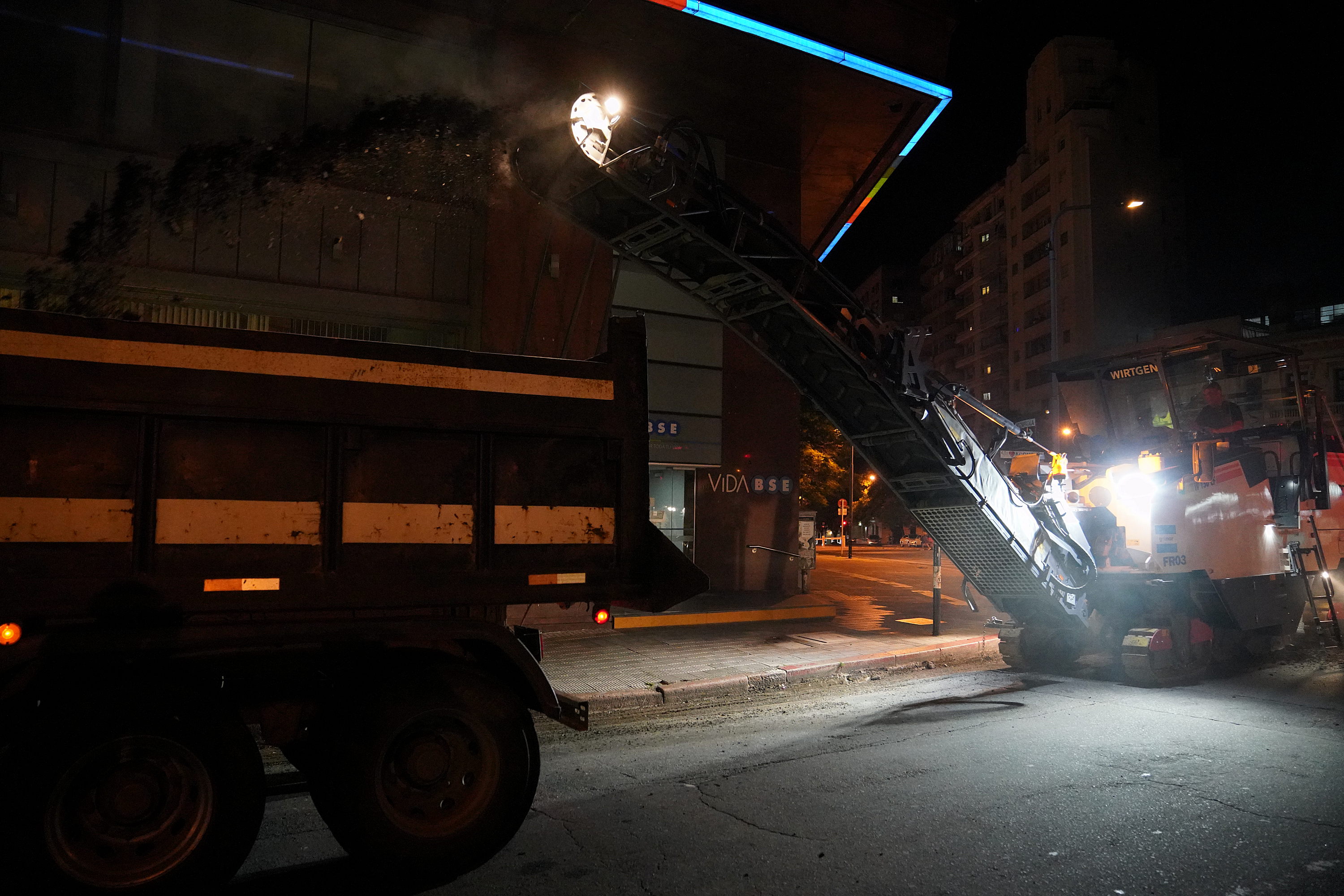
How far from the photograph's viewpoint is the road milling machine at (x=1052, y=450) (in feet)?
22.8

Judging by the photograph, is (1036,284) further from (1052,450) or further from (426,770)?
(426,770)

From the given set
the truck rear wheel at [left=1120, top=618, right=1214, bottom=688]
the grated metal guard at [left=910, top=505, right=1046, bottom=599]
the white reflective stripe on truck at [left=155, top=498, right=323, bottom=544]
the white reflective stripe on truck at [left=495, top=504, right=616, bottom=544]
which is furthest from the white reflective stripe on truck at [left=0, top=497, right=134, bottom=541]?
the truck rear wheel at [left=1120, top=618, right=1214, bottom=688]

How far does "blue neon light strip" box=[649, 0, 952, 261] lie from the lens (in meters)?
12.9

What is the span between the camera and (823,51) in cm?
1395

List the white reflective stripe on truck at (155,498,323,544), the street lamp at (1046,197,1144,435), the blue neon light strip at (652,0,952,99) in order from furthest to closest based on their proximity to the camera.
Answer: the street lamp at (1046,197,1144,435)
the blue neon light strip at (652,0,952,99)
the white reflective stripe on truck at (155,498,323,544)

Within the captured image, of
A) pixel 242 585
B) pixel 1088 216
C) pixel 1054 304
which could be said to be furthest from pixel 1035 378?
pixel 242 585

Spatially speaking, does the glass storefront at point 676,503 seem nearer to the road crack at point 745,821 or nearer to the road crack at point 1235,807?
the road crack at point 745,821

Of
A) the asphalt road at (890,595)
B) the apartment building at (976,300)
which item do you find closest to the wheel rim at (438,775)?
the asphalt road at (890,595)

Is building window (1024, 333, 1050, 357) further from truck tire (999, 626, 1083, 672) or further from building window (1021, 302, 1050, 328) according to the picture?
truck tire (999, 626, 1083, 672)

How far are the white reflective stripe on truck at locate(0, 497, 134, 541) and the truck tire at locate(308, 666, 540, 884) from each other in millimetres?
1286

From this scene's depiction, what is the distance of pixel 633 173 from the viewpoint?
6.63 metres

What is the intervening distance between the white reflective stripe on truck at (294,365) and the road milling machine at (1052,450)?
2426 mm

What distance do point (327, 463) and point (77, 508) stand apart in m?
1.05

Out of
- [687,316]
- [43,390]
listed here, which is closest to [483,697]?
[43,390]
